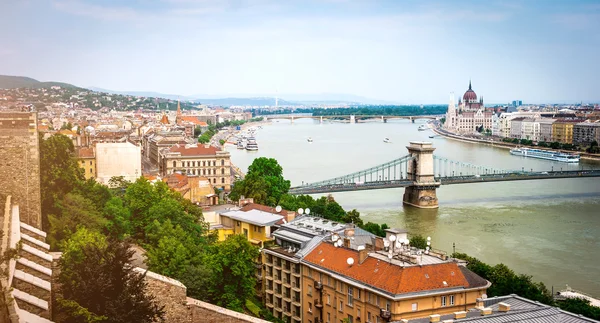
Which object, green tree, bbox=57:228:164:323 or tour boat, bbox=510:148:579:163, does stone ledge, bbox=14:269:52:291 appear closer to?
green tree, bbox=57:228:164:323

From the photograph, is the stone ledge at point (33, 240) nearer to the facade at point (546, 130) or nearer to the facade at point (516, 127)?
the facade at point (546, 130)

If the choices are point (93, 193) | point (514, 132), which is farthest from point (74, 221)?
point (514, 132)

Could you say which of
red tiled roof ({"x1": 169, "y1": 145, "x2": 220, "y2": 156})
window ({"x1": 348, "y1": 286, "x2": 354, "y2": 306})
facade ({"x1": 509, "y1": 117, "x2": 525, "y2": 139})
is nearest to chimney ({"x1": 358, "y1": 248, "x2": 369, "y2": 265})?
window ({"x1": 348, "y1": 286, "x2": 354, "y2": 306})

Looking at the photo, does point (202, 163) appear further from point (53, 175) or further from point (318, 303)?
point (53, 175)

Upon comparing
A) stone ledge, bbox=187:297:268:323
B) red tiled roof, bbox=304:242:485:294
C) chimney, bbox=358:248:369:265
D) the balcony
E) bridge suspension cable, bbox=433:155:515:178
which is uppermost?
stone ledge, bbox=187:297:268:323

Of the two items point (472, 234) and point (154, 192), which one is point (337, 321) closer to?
point (154, 192)
